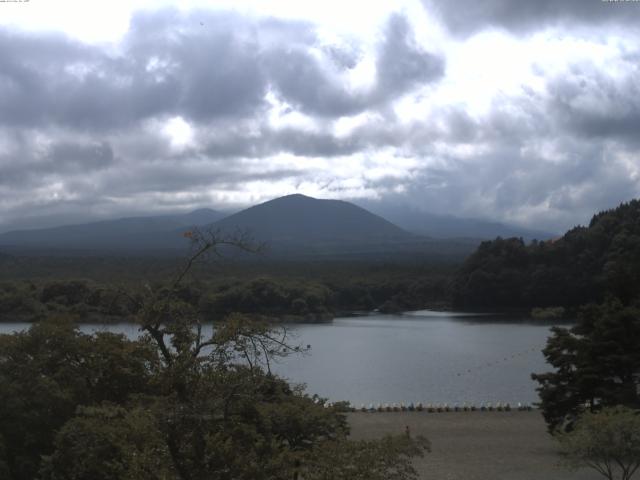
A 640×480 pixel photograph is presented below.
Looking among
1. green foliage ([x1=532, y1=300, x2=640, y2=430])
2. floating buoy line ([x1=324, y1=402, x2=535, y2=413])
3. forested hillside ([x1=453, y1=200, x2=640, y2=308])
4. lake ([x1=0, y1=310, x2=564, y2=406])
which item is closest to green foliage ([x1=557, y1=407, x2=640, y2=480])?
green foliage ([x1=532, y1=300, x2=640, y2=430])

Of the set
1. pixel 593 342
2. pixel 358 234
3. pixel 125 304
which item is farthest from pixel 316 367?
pixel 358 234

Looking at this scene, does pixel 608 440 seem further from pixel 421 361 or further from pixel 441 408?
pixel 421 361

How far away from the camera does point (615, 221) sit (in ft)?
185

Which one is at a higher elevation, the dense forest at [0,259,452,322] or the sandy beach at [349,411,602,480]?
the dense forest at [0,259,452,322]

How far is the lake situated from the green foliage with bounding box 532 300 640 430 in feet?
22.6

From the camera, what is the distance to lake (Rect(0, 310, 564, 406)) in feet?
79.8

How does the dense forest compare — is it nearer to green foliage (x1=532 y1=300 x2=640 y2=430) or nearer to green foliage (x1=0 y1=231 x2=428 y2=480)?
green foliage (x1=532 y1=300 x2=640 y2=430)

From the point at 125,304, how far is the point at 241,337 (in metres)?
1.51

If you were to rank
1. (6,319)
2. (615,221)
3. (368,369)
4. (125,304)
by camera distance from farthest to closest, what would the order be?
(615,221), (6,319), (368,369), (125,304)

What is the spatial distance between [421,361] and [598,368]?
1759 cm

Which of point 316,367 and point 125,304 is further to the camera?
point 316,367

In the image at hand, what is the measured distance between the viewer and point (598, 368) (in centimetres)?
1447

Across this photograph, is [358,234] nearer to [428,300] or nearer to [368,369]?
[428,300]

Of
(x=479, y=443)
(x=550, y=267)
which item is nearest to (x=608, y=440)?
(x=479, y=443)
